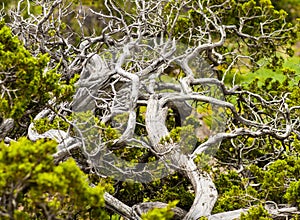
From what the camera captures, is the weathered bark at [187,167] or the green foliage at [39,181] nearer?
the green foliage at [39,181]

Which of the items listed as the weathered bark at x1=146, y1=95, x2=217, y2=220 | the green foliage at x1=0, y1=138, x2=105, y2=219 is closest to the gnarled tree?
the weathered bark at x1=146, y1=95, x2=217, y2=220

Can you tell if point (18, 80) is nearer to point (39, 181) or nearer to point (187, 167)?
point (39, 181)

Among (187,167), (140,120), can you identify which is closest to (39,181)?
(187,167)

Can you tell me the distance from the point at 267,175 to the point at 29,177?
86.1 inches

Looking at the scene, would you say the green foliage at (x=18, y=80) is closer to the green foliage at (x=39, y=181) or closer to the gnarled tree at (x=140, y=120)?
the gnarled tree at (x=140, y=120)

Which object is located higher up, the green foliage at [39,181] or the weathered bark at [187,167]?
the green foliage at [39,181]

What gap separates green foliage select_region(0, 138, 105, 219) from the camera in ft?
8.13

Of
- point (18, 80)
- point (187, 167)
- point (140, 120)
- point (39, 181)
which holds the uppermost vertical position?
point (18, 80)

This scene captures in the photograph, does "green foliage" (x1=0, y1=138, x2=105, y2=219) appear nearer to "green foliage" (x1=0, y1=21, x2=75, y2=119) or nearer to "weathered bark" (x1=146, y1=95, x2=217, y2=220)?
"green foliage" (x1=0, y1=21, x2=75, y2=119)

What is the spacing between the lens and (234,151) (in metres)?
6.07

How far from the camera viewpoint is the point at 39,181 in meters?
2.46

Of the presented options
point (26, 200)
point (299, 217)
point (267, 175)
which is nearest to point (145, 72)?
point (267, 175)

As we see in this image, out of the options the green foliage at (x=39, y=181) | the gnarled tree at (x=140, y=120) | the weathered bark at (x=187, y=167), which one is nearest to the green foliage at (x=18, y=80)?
the gnarled tree at (x=140, y=120)

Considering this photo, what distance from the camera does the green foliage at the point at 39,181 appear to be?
2.48 metres
